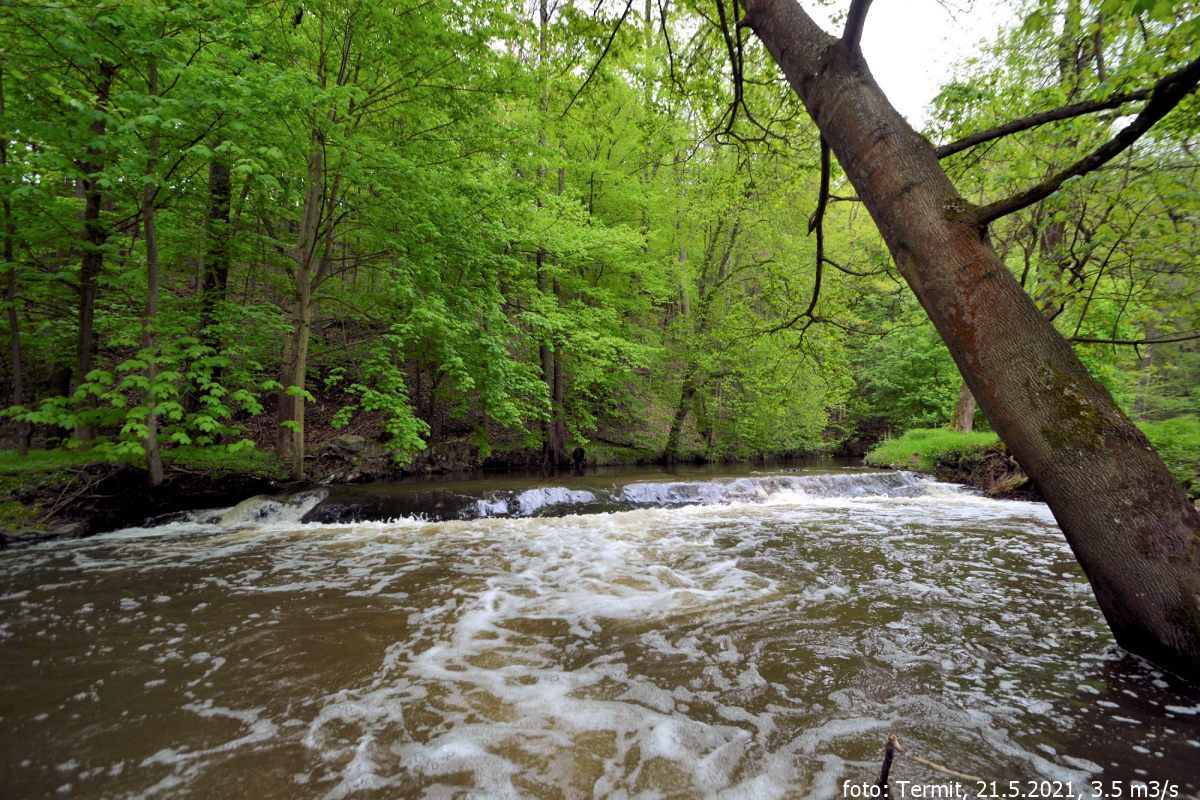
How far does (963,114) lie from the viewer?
13.4 feet

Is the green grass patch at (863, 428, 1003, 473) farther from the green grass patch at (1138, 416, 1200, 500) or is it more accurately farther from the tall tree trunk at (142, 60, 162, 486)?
the tall tree trunk at (142, 60, 162, 486)

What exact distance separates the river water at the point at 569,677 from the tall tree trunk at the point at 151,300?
4.63 feet

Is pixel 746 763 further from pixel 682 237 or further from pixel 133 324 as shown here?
pixel 682 237

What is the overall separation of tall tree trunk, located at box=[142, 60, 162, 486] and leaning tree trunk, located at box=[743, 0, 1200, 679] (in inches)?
278

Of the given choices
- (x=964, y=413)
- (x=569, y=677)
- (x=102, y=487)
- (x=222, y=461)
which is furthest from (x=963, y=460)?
(x=102, y=487)

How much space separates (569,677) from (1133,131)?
3275 millimetres

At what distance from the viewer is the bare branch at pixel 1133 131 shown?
1.53 m

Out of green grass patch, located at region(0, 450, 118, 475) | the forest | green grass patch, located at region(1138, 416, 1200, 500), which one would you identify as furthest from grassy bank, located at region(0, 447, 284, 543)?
green grass patch, located at region(1138, 416, 1200, 500)

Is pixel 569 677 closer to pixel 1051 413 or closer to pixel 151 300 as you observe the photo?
pixel 1051 413

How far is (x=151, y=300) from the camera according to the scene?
593 cm

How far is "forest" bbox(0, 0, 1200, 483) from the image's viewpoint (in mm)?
3264

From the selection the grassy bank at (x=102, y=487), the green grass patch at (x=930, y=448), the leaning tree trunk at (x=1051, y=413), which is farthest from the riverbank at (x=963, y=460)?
the grassy bank at (x=102, y=487)

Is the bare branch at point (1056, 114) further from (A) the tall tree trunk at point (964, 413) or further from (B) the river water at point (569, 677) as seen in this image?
(A) the tall tree trunk at point (964, 413)

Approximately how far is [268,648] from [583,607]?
2.07m
